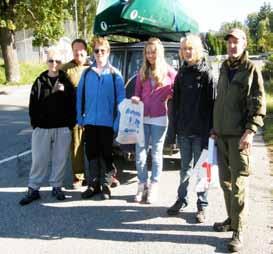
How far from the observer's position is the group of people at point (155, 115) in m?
4.51

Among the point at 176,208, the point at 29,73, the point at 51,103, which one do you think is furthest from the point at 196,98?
the point at 29,73

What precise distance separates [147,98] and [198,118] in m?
0.79

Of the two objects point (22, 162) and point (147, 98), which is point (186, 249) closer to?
point (147, 98)

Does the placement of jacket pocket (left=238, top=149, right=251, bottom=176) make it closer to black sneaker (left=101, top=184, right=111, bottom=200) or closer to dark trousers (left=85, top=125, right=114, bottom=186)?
dark trousers (left=85, top=125, right=114, bottom=186)

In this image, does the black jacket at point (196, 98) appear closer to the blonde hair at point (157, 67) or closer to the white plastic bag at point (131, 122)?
the blonde hair at point (157, 67)

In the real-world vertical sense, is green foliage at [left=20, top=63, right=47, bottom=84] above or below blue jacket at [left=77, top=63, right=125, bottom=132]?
above

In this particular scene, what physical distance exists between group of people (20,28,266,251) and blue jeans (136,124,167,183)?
0.01 m

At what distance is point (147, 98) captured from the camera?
5.70 m

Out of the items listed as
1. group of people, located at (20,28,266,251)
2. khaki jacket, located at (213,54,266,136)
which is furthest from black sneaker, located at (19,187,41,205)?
khaki jacket, located at (213,54,266,136)

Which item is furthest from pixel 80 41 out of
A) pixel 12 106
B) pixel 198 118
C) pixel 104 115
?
pixel 12 106

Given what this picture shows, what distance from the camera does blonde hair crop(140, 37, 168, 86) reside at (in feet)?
18.1

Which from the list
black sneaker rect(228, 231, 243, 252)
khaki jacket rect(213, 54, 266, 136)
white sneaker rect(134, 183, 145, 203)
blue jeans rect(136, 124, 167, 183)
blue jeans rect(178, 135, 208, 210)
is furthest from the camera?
white sneaker rect(134, 183, 145, 203)

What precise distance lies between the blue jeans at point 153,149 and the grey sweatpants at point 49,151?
94 centimetres

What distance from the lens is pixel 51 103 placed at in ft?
19.0
